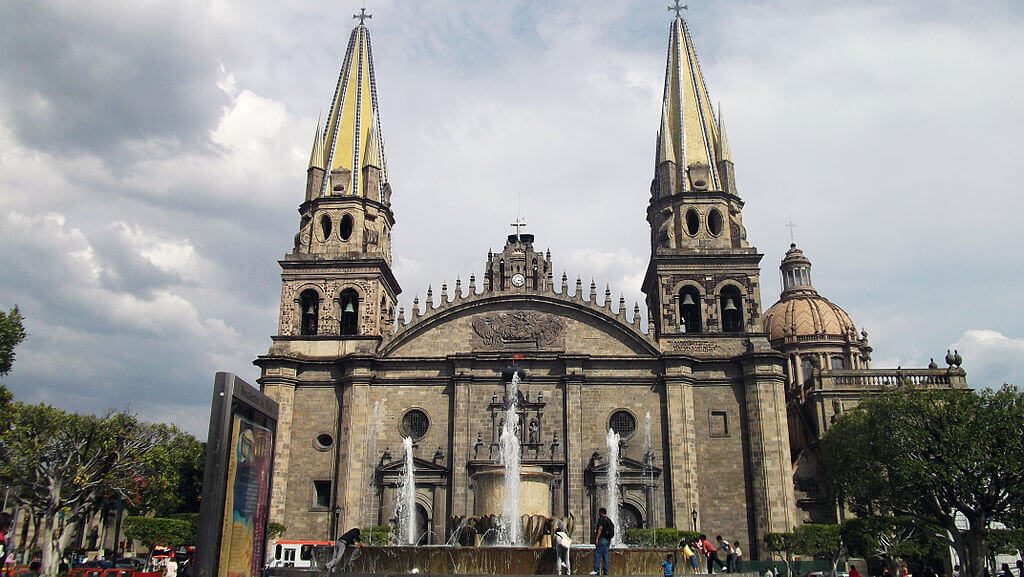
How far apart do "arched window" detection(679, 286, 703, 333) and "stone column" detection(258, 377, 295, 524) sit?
19.4m

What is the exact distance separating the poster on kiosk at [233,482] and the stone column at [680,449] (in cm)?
2440

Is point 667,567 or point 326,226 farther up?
point 326,226

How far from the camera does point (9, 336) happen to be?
2916 cm

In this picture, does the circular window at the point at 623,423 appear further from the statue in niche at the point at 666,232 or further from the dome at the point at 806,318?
the dome at the point at 806,318

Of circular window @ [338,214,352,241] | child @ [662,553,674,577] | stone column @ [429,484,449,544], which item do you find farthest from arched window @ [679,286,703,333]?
child @ [662,553,674,577]

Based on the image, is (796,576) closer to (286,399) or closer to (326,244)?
(286,399)

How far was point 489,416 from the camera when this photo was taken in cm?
3681

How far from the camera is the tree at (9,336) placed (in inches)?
1138

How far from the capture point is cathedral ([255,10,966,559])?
3538cm

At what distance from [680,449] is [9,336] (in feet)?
90.3

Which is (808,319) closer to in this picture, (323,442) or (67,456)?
(323,442)

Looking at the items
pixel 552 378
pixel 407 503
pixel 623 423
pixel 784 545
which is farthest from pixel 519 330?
pixel 784 545

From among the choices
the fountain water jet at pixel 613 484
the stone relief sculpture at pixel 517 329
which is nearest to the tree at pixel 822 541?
the fountain water jet at pixel 613 484

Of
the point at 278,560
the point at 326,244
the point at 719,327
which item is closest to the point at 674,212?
the point at 719,327
